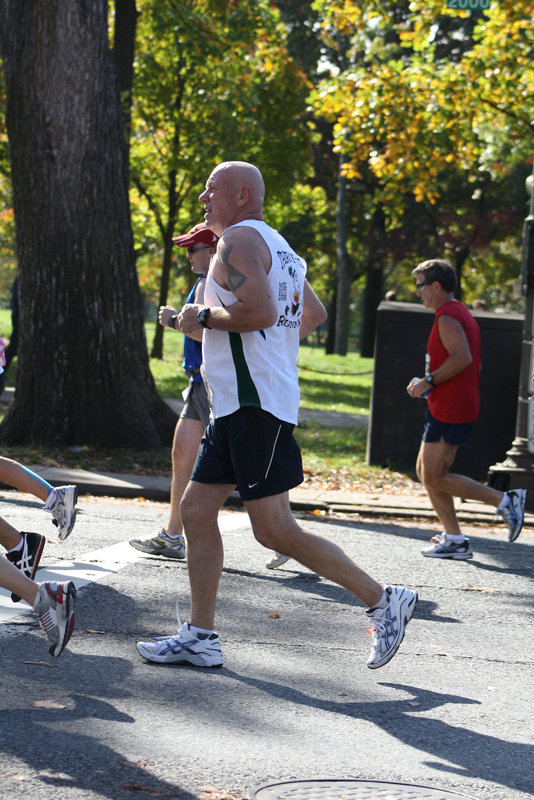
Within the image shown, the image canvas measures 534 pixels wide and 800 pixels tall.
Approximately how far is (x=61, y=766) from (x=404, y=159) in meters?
16.2

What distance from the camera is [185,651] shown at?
468 centimetres

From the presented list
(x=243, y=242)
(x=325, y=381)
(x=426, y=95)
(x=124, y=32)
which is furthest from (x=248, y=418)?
(x=325, y=381)

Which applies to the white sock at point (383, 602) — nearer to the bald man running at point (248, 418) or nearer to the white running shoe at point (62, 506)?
the bald man running at point (248, 418)

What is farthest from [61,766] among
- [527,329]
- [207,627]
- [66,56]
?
[66,56]

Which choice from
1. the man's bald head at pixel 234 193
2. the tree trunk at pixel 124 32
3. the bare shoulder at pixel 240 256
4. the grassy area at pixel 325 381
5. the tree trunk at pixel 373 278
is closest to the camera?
the bare shoulder at pixel 240 256

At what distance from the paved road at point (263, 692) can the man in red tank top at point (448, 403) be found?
2.24 feet

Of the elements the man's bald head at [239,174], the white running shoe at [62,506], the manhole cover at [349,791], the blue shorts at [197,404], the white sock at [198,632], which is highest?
the man's bald head at [239,174]

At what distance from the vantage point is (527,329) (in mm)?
10688

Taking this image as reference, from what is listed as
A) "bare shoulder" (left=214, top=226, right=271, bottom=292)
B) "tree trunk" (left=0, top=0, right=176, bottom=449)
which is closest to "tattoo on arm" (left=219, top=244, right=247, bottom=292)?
"bare shoulder" (left=214, top=226, right=271, bottom=292)

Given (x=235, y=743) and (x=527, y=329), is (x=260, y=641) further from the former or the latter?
(x=527, y=329)

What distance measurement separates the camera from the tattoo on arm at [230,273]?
4.48 metres

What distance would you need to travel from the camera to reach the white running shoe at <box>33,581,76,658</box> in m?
4.20

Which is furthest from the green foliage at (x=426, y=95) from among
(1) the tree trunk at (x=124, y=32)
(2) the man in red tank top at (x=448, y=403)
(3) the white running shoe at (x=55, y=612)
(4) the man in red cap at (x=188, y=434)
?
(3) the white running shoe at (x=55, y=612)

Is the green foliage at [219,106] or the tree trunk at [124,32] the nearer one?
the tree trunk at [124,32]
